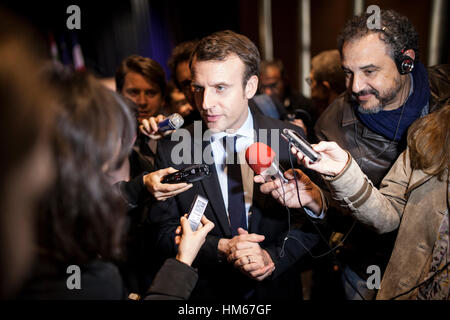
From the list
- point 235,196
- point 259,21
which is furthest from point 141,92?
point 259,21

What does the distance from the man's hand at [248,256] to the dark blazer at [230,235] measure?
10cm

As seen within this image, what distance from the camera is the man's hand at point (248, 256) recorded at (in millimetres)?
1445

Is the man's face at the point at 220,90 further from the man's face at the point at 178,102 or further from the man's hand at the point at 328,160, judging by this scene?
the man's face at the point at 178,102

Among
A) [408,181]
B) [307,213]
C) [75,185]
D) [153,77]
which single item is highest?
[153,77]

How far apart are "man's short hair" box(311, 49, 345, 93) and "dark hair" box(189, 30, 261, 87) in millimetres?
1284

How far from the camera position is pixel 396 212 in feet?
4.77

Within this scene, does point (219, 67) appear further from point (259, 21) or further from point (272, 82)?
point (259, 21)

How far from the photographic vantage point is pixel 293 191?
4.88 feet

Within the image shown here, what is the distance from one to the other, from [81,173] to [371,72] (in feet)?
5.21

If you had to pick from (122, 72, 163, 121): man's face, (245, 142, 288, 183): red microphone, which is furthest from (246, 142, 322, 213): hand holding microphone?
(122, 72, 163, 121): man's face

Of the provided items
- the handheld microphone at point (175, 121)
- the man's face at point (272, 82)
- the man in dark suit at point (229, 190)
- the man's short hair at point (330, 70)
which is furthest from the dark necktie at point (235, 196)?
the man's face at point (272, 82)

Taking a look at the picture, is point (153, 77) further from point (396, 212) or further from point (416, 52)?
point (396, 212)
